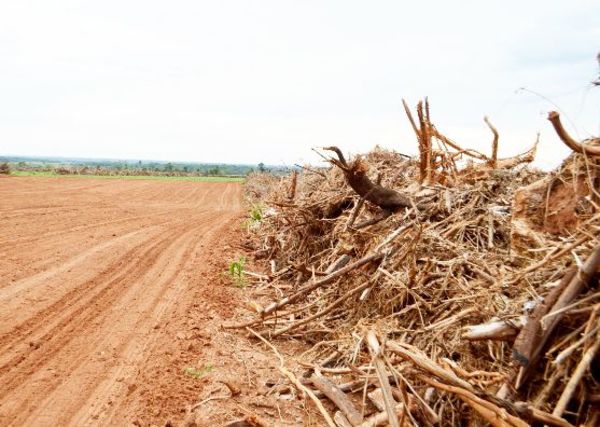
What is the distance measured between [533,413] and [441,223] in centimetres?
330

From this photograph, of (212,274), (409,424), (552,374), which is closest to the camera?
(552,374)

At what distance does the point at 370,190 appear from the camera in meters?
6.04

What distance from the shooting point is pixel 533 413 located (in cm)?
236

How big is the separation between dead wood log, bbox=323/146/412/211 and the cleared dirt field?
2468mm

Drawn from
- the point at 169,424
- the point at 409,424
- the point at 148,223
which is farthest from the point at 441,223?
the point at 148,223

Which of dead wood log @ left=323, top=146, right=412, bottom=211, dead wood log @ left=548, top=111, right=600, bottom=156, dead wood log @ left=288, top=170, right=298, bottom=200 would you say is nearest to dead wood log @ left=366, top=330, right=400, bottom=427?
dead wood log @ left=548, top=111, right=600, bottom=156

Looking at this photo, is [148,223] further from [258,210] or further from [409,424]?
[409,424]

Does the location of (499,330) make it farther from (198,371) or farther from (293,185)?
(293,185)

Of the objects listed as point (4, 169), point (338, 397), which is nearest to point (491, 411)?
point (338, 397)

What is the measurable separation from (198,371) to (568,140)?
142 inches

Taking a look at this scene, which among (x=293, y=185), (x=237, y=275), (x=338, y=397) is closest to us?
(x=338, y=397)

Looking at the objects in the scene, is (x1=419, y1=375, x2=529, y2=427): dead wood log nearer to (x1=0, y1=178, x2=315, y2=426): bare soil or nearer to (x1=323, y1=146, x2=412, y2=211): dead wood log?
(x1=0, y1=178, x2=315, y2=426): bare soil

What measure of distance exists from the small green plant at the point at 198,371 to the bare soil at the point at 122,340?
0.5 inches

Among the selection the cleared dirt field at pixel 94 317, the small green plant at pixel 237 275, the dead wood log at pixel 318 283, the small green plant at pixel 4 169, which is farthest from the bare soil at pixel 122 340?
the small green plant at pixel 4 169
